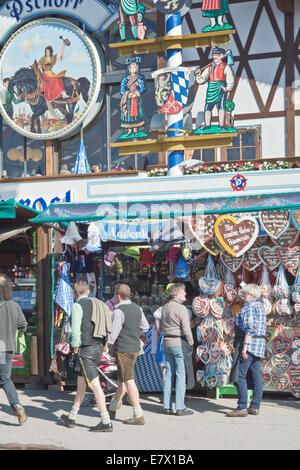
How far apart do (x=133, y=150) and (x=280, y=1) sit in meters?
5.15

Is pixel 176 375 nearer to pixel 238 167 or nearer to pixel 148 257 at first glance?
pixel 148 257

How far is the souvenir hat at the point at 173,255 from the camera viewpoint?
1069cm

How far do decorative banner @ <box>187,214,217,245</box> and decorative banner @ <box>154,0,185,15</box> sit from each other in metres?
4.55

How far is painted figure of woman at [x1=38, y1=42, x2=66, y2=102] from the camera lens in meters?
15.2

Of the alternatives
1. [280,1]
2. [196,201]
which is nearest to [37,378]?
[196,201]

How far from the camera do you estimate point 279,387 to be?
10.1 meters

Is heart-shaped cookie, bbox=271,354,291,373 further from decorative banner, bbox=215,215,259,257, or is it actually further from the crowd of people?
decorative banner, bbox=215,215,259,257

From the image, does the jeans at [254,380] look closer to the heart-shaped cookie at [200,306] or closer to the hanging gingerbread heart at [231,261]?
the heart-shaped cookie at [200,306]

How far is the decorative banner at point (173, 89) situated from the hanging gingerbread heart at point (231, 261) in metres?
3.77

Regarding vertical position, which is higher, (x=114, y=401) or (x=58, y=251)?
(x=58, y=251)

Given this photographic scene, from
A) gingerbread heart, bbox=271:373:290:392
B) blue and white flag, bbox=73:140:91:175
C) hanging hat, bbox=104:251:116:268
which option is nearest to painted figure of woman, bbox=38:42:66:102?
blue and white flag, bbox=73:140:91:175

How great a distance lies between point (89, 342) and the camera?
836 cm

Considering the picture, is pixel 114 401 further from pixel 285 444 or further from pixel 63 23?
pixel 63 23

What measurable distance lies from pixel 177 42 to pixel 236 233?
15.5 feet
